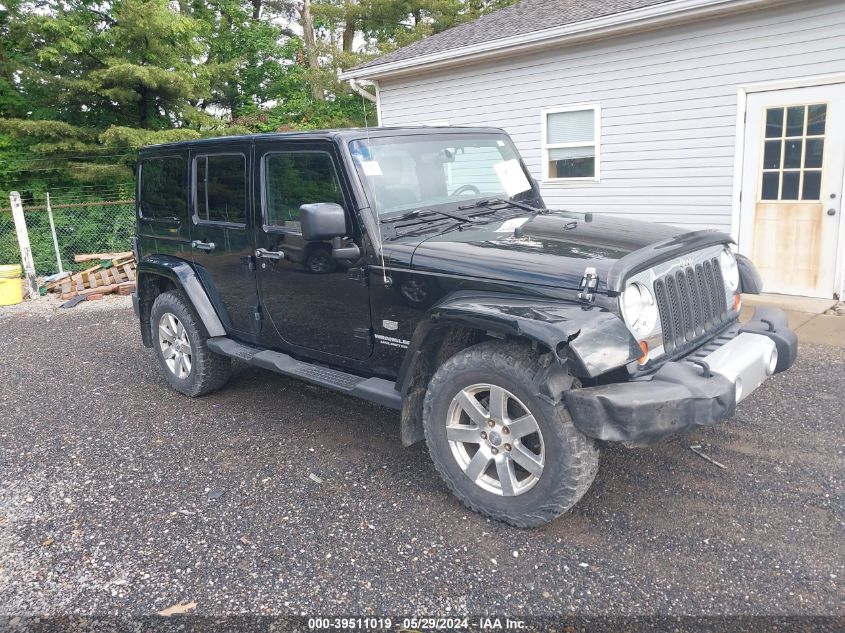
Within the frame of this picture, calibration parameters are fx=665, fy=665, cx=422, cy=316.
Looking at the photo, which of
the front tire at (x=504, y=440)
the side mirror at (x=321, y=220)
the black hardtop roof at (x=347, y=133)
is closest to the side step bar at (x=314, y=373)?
the front tire at (x=504, y=440)

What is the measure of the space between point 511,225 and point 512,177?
81cm

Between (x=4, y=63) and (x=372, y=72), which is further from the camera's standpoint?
(x=4, y=63)

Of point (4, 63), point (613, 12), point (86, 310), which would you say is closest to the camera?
point (613, 12)

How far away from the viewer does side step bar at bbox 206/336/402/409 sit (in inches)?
141

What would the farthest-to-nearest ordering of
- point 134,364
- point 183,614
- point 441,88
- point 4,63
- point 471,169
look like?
point 4,63 < point 441,88 < point 134,364 < point 471,169 < point 183,614

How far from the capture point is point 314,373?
4.02m

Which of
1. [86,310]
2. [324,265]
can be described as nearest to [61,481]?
[324,265]

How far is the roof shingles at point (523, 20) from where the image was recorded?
27.9 ft

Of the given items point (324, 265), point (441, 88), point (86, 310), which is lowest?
point (86, 310)

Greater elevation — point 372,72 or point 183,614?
point 372,72

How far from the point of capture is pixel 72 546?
318cm

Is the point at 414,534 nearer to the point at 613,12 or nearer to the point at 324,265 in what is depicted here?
the point at 324,265

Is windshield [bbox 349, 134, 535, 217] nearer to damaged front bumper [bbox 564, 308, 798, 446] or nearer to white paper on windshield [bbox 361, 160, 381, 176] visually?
white paper on windshield [bbox 361, 160, 381, 176]

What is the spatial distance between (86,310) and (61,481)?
19.9 ft
